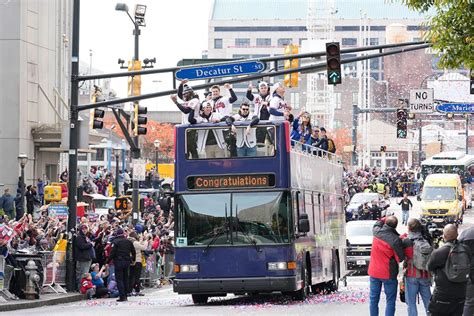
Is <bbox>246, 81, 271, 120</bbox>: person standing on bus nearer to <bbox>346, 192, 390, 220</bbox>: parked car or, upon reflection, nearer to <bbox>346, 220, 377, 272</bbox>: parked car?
<bbox>346, 220, 377, 272</bbox>: parked car

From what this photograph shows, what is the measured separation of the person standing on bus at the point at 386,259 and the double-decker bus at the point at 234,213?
233 inches

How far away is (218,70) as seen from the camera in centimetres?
3225

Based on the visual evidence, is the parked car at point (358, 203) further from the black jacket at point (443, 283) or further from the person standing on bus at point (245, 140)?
the black jacket at point (443, 283)

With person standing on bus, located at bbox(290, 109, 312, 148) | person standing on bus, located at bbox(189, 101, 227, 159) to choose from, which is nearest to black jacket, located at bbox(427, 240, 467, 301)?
person standing on bus, located at bbox(189, 101, 227, 159)

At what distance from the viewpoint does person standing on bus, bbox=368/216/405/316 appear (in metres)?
18.5

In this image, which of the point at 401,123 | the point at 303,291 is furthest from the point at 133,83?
the point at 401,123

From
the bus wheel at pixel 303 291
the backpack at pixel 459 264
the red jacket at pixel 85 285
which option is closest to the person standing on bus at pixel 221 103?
the bus wheel at pixel 303 291

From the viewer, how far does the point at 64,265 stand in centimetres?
3105

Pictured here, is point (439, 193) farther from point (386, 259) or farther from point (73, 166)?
point (386, 259)

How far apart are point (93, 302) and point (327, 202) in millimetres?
6361

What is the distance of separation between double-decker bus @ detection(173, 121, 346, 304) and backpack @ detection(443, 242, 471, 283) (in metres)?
9.13

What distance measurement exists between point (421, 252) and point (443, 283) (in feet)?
7.70

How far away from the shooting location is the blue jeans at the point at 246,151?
82.6 feet

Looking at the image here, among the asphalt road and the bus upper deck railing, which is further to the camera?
the bus upper deck railing
